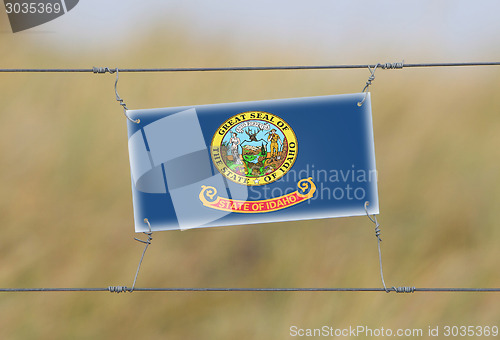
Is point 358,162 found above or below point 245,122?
below

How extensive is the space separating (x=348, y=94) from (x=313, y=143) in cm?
25

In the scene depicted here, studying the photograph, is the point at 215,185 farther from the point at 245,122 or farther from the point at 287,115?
the point at 287,115

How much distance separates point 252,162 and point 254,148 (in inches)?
2.3

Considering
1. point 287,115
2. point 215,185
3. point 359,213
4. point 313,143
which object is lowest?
point 359,213

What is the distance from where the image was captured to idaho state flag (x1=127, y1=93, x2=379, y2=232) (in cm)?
189

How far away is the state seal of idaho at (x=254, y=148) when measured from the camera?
6.30 ft

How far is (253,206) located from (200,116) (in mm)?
433

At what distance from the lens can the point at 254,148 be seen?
1921 millimetres

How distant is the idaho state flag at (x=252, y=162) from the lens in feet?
6.20

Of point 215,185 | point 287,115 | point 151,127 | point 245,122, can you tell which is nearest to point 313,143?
point 287,115

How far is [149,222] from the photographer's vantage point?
1896 millimetres

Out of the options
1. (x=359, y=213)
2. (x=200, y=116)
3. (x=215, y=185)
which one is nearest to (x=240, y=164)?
(x=215, y=185)

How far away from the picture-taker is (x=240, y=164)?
6.33 feet

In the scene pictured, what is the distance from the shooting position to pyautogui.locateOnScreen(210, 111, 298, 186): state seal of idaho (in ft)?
6.30
